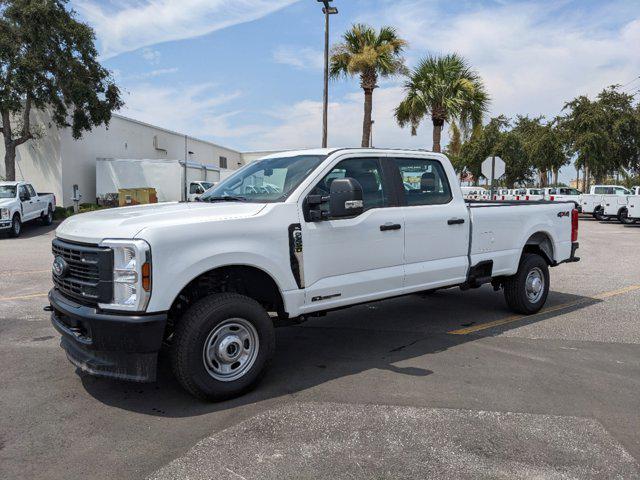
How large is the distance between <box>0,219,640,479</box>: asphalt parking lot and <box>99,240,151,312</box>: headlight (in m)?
0.86

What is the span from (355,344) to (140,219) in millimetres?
2696

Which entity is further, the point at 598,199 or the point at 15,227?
the point at 598,199

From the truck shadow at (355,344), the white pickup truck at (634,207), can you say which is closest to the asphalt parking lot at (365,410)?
the truck shadow at (355,344)

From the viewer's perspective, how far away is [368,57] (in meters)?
20.8

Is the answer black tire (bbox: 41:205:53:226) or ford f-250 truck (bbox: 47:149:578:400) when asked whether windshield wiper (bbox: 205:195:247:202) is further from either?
black tire (bbox: 41:205:53:226)

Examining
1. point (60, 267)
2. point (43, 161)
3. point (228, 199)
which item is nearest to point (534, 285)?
point (228, 199)

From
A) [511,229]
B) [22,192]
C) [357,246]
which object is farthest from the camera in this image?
[22,192]

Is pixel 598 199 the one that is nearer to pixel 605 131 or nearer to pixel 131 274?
pixel 605 131

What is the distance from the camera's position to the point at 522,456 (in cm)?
328

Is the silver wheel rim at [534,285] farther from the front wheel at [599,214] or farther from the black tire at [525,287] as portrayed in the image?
the front wheel at [599,214]

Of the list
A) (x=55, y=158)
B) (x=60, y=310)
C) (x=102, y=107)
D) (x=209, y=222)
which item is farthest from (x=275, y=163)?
(x=55, y=158)

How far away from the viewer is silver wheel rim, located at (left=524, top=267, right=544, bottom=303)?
6812 mm

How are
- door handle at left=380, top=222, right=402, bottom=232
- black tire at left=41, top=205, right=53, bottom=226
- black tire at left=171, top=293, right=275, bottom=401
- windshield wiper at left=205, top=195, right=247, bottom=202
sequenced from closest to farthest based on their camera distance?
black tire at left=171, top=293, right=275, bottom=401
windshield wiper at left=205, top=195, right=247, bottom=202
door handle at left=380, top=222, right=402, bottom=232
black tire at left=41, top=205, right=53, bottom=226

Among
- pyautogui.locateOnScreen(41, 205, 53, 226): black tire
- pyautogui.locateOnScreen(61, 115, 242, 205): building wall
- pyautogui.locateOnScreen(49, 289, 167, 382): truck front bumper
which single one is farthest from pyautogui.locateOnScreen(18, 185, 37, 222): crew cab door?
pyautogui.locateOnScreen(49, 289, 167, 382): truck front bumper
